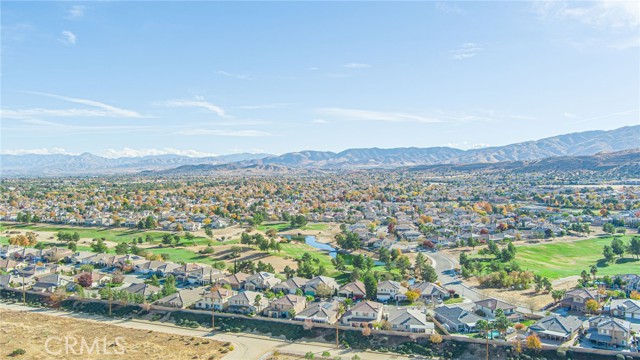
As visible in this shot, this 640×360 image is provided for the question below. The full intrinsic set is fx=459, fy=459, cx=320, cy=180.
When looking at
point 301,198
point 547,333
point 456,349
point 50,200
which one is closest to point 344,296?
point 456,349

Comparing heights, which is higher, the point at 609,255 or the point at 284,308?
the point at 609,255

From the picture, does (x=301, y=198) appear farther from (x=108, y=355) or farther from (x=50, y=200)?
(x=108, y=355)

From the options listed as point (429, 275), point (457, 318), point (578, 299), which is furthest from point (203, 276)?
point (578, 299)

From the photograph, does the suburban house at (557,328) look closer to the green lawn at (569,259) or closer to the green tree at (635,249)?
Answer: the green lawn at (569,259)

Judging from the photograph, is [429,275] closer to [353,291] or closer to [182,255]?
[353,291]
